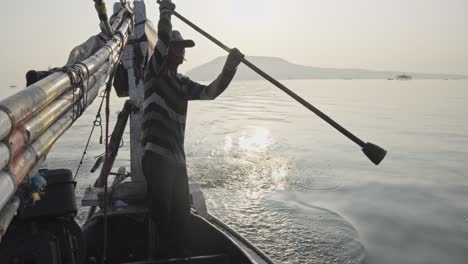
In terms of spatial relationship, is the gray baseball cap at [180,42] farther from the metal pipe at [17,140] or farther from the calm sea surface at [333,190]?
the calm sea surface at [333,190]

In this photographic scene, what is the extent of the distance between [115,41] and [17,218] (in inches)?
79.7

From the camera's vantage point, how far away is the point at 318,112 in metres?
4.64

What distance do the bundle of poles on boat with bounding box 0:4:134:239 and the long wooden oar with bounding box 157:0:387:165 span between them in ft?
6.28

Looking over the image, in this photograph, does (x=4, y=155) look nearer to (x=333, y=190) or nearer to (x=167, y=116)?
(x=167, y=116)

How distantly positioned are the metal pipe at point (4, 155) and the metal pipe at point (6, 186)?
2.2 inches

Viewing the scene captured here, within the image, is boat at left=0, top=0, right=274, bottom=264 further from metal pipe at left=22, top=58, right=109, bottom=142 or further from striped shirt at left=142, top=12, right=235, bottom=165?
striped shirt at left=142, top=12, right=235, bottom=165

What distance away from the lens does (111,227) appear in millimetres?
5078

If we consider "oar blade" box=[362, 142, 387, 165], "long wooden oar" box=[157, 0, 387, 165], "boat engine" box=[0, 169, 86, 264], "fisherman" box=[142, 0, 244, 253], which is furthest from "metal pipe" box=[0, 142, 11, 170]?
"oar blade" box=[362, 142, 387, 165]

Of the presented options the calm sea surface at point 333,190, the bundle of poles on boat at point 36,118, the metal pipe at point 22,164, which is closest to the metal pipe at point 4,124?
the bundle of poles on boat at point 36,118

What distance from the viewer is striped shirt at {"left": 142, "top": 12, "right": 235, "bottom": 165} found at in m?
4.18

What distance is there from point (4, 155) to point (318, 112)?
371cm

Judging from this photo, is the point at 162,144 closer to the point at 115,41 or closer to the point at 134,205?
the point at 115,41

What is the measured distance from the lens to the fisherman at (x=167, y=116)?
4.18 metres

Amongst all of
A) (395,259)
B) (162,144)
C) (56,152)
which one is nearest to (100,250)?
(162,144)
